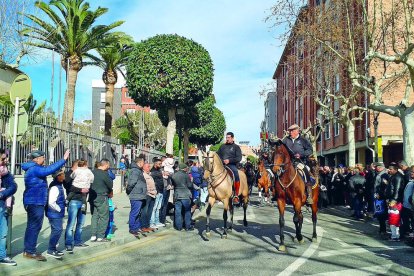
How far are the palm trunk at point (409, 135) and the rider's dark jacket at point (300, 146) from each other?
6.60 meters

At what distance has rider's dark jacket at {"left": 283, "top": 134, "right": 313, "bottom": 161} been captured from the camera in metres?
10.4

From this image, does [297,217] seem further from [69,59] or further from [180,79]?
[69,59]

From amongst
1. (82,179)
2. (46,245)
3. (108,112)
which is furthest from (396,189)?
(108,112)

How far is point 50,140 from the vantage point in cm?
1625

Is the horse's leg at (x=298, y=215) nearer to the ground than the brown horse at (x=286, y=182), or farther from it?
nearer to the ground

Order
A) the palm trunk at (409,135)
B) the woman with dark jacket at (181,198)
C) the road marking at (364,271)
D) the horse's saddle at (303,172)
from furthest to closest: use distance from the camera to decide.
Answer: the palm trunk at (409,135)
the woman with dark jacket at (181,198)
the horse's saddle at (303,172)
the road marking at (364,271)

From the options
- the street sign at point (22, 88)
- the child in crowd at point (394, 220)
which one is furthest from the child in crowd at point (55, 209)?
the child in crowd at point (394, 220)

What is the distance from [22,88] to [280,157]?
18.9ft

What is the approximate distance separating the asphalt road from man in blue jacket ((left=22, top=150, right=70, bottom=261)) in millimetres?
751

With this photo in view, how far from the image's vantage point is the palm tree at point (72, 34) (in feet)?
80.8

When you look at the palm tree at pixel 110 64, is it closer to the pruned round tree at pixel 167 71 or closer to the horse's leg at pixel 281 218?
the pruned round tree at pixel 167 71

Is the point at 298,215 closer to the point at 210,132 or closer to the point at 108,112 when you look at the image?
the point at 108,112

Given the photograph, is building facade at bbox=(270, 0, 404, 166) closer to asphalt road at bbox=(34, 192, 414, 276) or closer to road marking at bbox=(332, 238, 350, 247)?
road marking at bbox=(332, 238, 350, 247)

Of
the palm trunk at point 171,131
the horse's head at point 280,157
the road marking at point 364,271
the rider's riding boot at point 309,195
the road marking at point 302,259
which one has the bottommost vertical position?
the road marking at point 364,271
